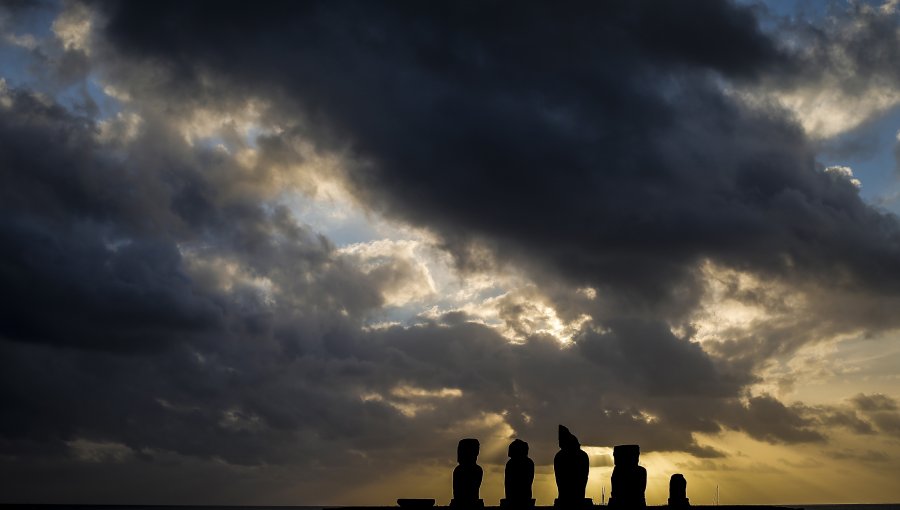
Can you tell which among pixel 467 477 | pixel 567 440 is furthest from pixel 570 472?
pixel 467 477

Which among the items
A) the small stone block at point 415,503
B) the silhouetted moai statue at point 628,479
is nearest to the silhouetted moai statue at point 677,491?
the silhouetted moai statue at point 628,479

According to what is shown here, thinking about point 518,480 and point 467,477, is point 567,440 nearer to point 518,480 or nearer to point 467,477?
point 518,480

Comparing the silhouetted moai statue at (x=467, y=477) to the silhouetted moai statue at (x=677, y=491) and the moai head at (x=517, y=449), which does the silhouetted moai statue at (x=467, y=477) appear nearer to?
the moai head at (x=517, y=449)

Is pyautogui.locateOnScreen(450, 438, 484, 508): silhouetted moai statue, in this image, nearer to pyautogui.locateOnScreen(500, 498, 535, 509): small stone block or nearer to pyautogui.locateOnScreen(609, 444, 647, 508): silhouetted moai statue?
pyautogui.locateOnScreen(500, 498, 535, 509): small stone block

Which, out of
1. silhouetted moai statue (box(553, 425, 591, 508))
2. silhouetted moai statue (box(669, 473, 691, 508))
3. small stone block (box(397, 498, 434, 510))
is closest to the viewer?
silhouetted moai statue (box(553, 425, 591, 508))

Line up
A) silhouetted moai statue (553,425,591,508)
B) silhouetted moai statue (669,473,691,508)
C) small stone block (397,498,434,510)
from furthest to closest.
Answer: silhouetted moai statue (669,473,691,508), small stone block (397,498,434,510), silhouetted moai statue (553,425,591,508)

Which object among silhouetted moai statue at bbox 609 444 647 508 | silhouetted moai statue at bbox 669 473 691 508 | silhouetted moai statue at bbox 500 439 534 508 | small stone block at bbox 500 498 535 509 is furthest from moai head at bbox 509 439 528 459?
silhouetted moai statue at bbox 669 473 691 508

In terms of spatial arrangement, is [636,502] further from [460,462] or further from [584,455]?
[460,462]

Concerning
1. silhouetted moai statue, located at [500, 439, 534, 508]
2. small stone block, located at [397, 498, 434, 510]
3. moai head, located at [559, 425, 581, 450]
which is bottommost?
small stone block, located at [397, 498, 434, 510]

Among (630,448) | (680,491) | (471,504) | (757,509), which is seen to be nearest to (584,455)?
(630,448)

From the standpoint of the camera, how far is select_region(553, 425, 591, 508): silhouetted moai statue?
4272 centimetres

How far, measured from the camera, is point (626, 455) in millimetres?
43969

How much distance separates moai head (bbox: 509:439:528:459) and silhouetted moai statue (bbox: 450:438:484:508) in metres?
1.89

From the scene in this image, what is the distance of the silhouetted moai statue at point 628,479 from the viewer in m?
43.5
